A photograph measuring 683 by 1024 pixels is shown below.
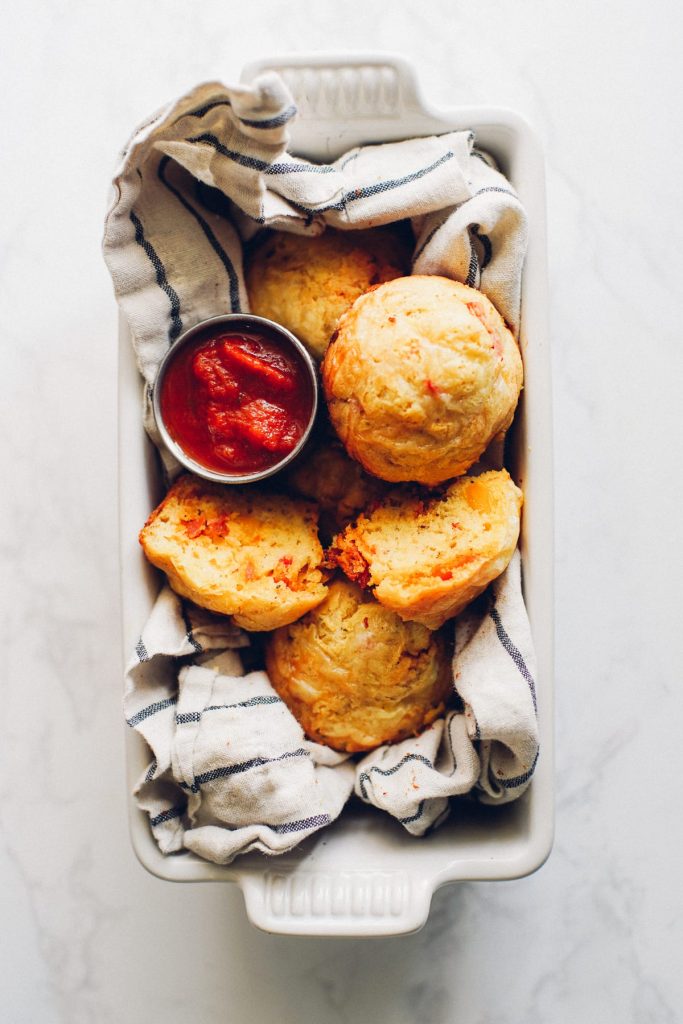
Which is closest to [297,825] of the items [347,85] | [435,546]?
[435,546]

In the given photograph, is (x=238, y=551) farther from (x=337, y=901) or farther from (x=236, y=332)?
(x=337, y=901)

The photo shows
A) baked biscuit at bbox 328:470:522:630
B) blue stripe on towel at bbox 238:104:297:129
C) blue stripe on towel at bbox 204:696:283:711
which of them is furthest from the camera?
blue stripe on towel at bbox 204:696:283:711

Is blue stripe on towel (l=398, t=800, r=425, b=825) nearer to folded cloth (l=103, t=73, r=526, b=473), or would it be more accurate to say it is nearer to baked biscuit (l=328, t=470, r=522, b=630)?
baked biscuit (l=328, t=470, r=522, b=630)

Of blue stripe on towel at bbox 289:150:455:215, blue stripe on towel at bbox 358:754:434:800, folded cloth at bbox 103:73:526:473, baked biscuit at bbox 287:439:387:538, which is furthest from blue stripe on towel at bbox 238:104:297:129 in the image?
blue stripe on towel at bbox 358:754:434:800

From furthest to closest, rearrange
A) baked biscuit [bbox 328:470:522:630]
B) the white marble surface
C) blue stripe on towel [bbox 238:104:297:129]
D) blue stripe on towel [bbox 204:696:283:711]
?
1. the white marble surface
2. blue stripe on towel [bbox 204:696:283:711]
3. baked biscuit [bbox 328:470:522:630]
4. blue stripe on towel [bbox 238:104:297:129]

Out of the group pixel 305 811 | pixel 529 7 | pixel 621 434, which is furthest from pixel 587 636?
pixel 529 7

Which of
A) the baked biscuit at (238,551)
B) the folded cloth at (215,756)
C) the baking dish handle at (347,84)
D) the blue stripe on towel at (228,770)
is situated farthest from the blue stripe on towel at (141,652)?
the baking dish handle at (347,84)

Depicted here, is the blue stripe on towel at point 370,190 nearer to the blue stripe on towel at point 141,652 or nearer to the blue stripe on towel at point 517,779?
the blue stripe on towel at point 141,652
